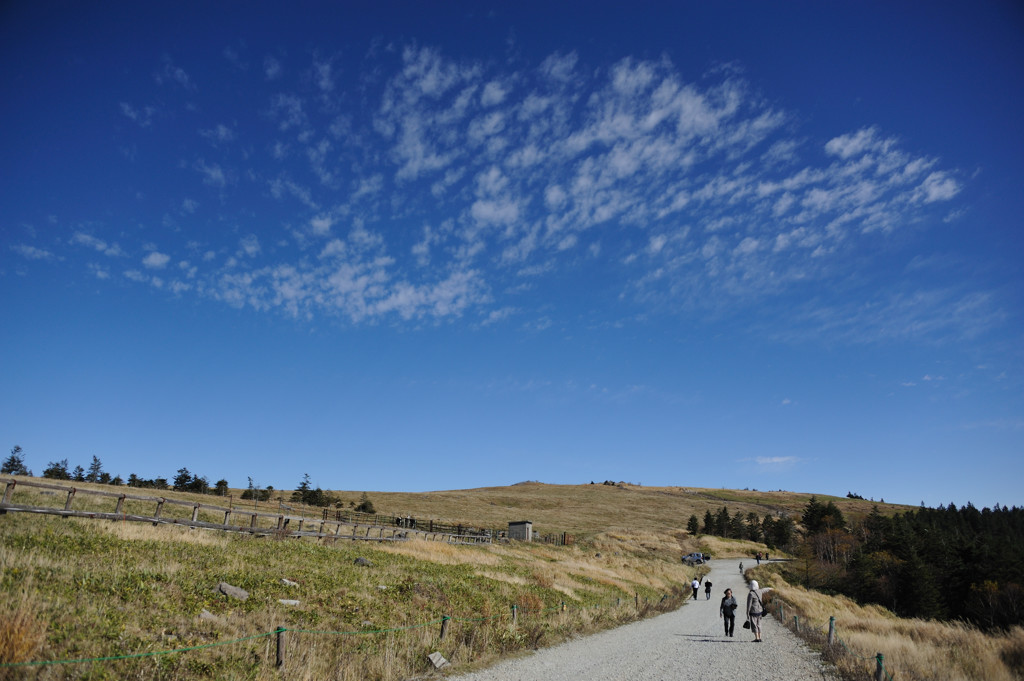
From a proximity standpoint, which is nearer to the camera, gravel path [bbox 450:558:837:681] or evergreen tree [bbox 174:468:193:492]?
gravel path [bbox 450:558:837:681]

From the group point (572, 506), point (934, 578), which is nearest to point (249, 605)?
point (934, 578)

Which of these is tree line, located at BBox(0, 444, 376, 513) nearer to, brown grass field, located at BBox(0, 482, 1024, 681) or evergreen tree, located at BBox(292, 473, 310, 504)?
evergreen tree, located at BBox(292, 473, 310, 504)

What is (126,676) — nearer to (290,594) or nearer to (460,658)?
(290,594)

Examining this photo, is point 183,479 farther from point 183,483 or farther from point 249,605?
point 249,605

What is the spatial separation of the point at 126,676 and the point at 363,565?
13563 millimetres

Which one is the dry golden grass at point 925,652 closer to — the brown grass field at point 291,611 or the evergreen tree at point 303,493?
the brown grass field at point 291,611

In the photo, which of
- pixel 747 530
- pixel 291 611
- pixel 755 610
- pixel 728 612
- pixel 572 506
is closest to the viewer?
pixel 291 611

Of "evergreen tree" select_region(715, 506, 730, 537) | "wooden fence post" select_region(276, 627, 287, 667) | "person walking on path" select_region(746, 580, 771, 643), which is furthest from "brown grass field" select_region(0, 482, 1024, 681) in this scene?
"evergreen tree" select_region(715, 506, 730, 537)

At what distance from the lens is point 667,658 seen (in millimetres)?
14273

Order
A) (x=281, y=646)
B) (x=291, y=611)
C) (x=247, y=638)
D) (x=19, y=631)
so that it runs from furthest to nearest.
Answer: (x=291, y=611) → (x=281, y=646) → (x=247, y=638) → (x=19, y=631)

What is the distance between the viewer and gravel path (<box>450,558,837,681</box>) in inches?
471

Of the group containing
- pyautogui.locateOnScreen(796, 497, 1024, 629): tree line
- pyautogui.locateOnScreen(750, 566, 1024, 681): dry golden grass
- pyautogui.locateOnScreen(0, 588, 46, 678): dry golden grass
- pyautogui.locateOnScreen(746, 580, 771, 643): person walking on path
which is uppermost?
pyautogui.locateOnScreen(0, 588, 46, 678): dry golden grass

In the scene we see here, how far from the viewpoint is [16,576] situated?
9695 mm

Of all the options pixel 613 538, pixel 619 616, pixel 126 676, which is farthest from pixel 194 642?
pixel 613 538
